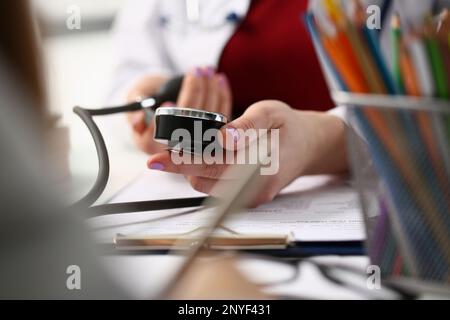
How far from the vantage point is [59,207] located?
A: 21 centimetres

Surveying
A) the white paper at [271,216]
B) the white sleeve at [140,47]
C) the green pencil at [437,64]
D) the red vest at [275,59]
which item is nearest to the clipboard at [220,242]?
the white paper at [271,216]

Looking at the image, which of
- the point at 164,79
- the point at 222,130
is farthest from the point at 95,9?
the point at 222,130

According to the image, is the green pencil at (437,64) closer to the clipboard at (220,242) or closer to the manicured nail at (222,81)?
the clipboard at (220,242)

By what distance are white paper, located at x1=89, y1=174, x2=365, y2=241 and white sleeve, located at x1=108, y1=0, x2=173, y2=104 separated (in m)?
0.27

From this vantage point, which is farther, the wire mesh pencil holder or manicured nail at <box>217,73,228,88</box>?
manicured nail at <box>217,73,228,88</box>

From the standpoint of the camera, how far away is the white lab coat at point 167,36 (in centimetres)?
54

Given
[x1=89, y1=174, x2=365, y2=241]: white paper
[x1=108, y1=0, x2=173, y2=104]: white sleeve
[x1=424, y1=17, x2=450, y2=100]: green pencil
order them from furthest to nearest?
1. [x1=108, y1=0, x2=173, y2=104]: white sleeve
2. [x1=89, y1=174, x2=365, y2=241]: white paper
3. [x1=424, y1=17, x2=450, y2=100]: green pencil

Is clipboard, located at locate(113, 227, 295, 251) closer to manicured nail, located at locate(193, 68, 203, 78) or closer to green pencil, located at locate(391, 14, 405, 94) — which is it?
green pencil, located at locate(391, 14, 405, 94)

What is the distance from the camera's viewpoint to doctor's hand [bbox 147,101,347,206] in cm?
32

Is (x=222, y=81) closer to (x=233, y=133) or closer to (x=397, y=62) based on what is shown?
(x=233, y=133)

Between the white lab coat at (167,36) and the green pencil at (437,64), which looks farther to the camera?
the white lab coat at (167,36)

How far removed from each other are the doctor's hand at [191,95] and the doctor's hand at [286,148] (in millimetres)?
70

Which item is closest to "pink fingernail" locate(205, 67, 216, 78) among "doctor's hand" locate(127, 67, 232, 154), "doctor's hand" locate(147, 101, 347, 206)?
"doctor's hand" locate(127, 67, 232, 154)

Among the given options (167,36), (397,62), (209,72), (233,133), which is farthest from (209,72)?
(397,62)
